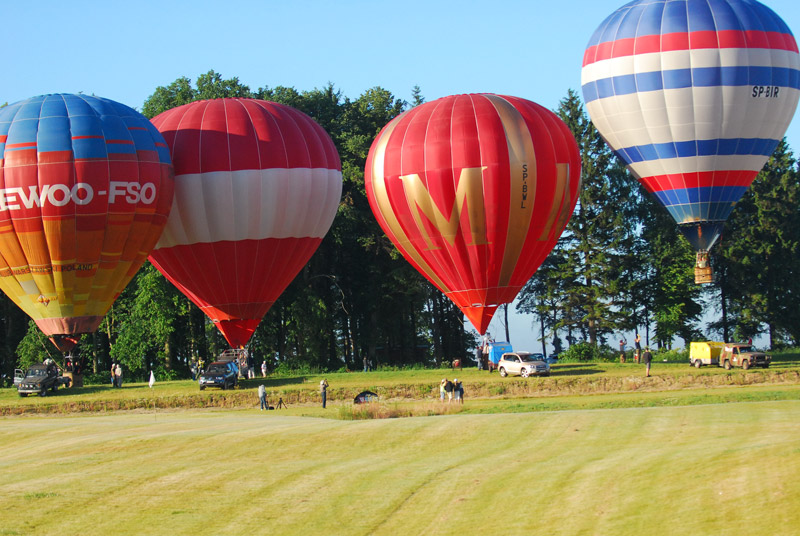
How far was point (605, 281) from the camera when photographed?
6397cm

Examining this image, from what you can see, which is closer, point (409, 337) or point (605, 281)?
point (605, 281)

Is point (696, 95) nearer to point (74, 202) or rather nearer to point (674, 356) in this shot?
point (674, 356)

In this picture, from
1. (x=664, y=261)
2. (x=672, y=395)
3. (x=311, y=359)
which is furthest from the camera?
(x=664, y=261)

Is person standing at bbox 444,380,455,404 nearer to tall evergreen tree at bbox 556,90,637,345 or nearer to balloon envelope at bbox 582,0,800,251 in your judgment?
balloon envelope at bbox 582,0,800,251

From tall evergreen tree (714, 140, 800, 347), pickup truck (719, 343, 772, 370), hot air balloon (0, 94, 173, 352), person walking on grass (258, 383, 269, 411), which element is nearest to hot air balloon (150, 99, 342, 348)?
hot air balloon (0, 94, 173, 352)

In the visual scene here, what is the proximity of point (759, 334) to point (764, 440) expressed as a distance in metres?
44.7

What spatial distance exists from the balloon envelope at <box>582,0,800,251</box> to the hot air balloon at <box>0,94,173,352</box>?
63.0 feet

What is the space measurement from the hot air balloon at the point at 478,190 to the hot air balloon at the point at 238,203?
3.20m

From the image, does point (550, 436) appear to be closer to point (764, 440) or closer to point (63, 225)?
point (764, 440)

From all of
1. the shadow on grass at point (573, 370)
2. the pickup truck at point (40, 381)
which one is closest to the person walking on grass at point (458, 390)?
the shadow on grass at point (573, 370)

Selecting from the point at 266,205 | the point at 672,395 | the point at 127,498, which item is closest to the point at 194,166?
the point at 266,205

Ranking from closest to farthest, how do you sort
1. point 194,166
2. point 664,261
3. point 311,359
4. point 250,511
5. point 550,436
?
point 250,511 → point 550,436 → point 194,166 → point 311,359 → point 664,261

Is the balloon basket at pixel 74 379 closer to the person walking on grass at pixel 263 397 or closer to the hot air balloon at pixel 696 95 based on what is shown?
the person walking on grass at pixel 263 397

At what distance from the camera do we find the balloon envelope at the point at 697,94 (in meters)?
45.8
